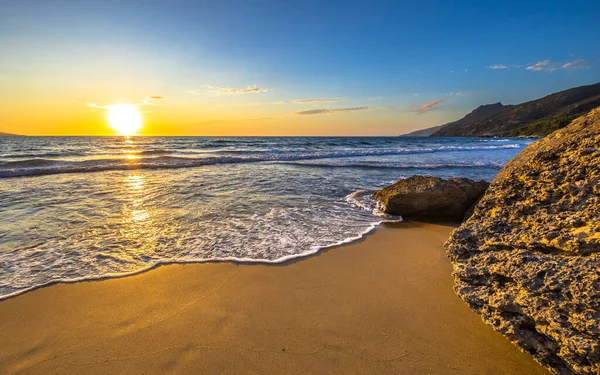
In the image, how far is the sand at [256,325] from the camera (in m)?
2.25

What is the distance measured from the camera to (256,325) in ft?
8.78

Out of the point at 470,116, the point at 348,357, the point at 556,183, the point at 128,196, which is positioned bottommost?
the point at 348,357

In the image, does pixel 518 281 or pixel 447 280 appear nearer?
pixel 518 281

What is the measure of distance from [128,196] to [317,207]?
5.68 meters

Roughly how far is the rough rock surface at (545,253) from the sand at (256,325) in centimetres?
47

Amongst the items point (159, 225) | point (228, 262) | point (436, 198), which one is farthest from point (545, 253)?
point (159, 225)

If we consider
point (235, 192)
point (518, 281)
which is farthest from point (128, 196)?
point (518, 281)

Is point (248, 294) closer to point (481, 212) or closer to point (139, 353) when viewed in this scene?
point (139, 353)

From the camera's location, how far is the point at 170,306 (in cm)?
298

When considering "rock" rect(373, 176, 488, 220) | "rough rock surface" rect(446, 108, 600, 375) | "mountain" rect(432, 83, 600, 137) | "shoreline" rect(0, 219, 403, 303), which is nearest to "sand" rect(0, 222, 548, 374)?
"shoreline" rect(0, 219, 403, 303)

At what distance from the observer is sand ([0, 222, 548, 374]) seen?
225 cm

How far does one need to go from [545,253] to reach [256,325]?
252 cm

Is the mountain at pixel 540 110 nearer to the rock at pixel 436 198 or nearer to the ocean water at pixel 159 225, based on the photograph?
the rock at pixel 436 198

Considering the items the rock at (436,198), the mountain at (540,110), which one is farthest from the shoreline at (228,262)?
the mountain at (540,110)
